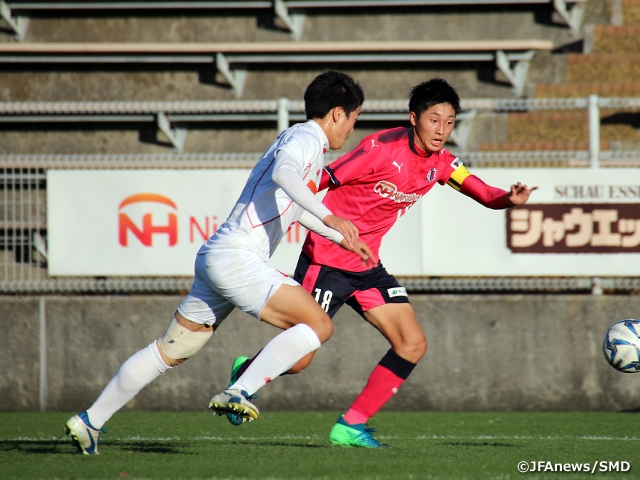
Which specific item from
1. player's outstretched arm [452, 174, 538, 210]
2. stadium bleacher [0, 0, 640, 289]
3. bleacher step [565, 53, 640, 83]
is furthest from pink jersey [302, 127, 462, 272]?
bleacher step [565, 53, 640, 83]

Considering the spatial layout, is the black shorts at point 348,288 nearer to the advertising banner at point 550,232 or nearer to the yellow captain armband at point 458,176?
the yellow captain armband at point 458,176

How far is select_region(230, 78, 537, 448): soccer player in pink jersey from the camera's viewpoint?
5.22m

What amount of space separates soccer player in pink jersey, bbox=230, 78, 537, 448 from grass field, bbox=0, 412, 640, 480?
0.35 m

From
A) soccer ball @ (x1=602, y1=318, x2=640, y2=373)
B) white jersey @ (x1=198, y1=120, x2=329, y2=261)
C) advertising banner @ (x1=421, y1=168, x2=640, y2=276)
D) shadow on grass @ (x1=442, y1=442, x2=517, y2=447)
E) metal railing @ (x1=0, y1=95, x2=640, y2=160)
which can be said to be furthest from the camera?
metal railing @ (x1=0, y1=95, x2=640, y2=160)

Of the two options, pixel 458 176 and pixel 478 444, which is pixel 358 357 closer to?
pixel 478 444

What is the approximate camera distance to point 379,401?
5.35 metres

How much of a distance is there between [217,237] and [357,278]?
4.02 feet

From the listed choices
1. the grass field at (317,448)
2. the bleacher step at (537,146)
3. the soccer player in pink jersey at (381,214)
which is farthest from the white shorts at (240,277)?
the bleacher step at (537,146)

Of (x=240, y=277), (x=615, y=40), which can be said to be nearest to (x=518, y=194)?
(x=240, y=277)

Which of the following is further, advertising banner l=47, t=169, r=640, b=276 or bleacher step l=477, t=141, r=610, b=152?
bleacher step l=477, t=141, r=610, b=152

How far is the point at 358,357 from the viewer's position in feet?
26.0

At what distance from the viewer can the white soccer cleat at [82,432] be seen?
4.64 metres

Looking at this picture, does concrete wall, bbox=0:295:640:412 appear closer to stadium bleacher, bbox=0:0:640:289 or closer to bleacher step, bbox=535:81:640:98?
stadium bleacher, bbox=0:0:640:289

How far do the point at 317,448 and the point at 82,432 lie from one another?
1.41 meters
